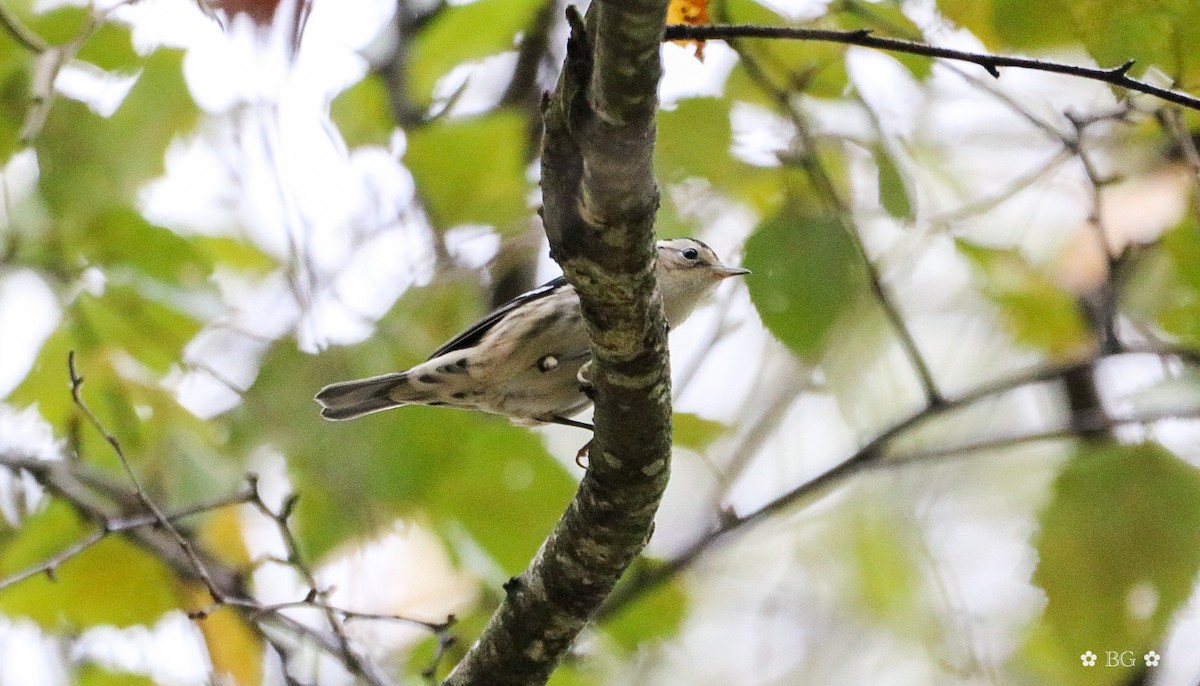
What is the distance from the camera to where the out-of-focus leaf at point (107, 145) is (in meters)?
3.83

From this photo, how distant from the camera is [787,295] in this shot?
306 cm

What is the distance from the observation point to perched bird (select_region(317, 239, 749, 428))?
4.68m

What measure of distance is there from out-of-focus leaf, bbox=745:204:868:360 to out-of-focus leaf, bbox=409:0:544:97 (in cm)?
108

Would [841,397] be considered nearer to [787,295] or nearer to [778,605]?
[787,295]

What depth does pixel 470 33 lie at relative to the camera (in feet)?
11.7

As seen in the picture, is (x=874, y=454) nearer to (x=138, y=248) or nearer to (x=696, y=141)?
(x=696, y=141)

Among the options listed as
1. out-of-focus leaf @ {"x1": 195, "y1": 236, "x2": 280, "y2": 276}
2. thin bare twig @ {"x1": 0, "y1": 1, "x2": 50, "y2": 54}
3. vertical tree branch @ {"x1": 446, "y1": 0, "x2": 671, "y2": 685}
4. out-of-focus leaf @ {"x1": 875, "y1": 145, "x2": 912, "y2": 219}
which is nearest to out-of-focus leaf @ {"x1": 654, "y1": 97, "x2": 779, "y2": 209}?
out-of-focus leaf @ {"x1": 875, "y1": 145, "x2": 912, "y2": 219}

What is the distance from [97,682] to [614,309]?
141 inches

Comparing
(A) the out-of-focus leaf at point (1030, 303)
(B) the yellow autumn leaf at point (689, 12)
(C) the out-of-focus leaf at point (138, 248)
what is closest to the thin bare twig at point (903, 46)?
(B) the yellow autumn leaf at point (689, 12)

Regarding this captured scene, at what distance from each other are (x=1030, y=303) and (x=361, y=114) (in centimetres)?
252

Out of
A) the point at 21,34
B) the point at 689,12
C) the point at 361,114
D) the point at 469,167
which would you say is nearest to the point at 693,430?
the point at 469,167

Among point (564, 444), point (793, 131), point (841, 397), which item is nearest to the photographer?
point (793, 131)

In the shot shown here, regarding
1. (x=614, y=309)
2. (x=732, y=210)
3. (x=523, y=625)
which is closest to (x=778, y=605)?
(x=732, y=210)

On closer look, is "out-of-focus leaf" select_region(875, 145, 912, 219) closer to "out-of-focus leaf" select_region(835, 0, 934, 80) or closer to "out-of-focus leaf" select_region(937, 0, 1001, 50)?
"out-of-focus leaf" select_region(835, 0, 934, 80)
